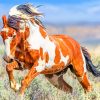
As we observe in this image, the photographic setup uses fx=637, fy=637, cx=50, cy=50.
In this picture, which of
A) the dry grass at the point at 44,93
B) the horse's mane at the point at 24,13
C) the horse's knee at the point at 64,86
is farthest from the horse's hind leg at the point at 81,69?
the horse's mane at the point at 24,13

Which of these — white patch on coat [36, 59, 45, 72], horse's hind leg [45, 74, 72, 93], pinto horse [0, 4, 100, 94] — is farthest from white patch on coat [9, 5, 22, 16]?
horse's hind leg [45, 74, 72, 93]

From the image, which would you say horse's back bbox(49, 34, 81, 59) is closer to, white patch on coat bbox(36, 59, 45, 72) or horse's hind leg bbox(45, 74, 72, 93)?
horse's hind leg bbox(45, 74, 72, 93)

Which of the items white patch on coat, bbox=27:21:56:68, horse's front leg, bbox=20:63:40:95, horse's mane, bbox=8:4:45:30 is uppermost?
horse's mane, bbox=8:4:45:30

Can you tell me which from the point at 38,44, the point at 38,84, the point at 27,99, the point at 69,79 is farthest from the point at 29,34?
the point at 69,79

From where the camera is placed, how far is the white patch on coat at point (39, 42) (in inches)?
405

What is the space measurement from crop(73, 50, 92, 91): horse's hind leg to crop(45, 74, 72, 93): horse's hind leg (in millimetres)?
283

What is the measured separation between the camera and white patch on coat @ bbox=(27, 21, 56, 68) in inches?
405

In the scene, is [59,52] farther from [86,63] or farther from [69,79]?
[69,79]

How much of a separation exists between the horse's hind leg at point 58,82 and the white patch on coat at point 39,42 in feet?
3.48

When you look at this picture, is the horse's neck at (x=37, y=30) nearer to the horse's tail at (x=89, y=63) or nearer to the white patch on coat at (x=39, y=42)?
the white patch on coat at (x=39, y=42)

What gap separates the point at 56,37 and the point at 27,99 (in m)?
1.32

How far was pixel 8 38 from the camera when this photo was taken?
9.90m

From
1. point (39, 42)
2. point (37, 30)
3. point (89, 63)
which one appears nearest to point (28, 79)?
point (39, 42)

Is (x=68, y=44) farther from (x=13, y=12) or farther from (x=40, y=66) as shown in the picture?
(x=13, y=12)
